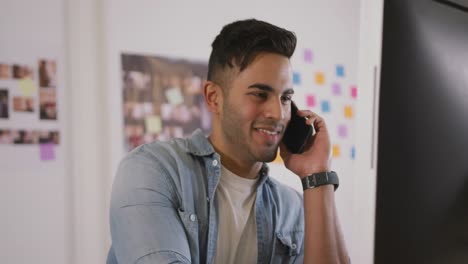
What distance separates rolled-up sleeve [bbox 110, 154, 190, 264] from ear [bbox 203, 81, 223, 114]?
318mm

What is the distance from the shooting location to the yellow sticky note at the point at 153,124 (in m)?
2.04

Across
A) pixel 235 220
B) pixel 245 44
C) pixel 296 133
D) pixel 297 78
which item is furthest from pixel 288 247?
pixel 297 78

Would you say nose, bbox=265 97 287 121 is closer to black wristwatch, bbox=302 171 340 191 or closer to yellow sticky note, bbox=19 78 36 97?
black wristwatch, bbox=302 171 340 191

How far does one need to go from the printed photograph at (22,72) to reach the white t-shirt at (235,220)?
1194 mm

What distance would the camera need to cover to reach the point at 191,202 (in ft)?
3.04

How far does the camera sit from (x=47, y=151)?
1799 millimetres

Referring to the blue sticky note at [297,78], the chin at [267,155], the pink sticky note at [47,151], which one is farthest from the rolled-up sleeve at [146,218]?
the blue sticky note at [297,78]

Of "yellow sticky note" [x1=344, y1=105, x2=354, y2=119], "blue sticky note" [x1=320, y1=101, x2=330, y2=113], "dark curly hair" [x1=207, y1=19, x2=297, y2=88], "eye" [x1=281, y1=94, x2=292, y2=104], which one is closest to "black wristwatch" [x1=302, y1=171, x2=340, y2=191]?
"eye" [x1=281, y1=94, x2=292, y2=104]

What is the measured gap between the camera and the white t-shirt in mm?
996

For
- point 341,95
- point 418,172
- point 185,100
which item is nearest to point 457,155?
point 418,172

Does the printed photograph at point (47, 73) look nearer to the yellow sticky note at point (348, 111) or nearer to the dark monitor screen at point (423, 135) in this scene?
the dark monitor screen at point (423, 135)

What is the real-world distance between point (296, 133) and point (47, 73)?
1.31 meters

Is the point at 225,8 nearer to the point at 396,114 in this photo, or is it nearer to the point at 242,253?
the point at 242,253

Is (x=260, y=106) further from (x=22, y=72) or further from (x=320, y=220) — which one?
(x=22, y=72)
